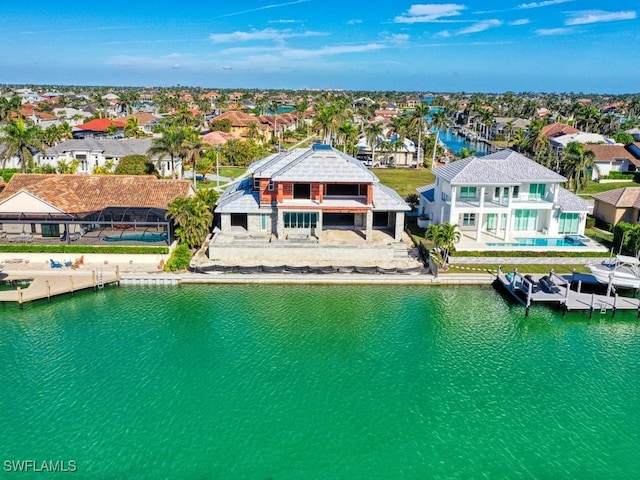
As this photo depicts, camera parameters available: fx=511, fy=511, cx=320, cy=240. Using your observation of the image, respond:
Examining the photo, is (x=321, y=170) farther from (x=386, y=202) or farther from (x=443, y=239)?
(x=443, y=239)

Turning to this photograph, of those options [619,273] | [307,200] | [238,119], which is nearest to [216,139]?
[238,119]

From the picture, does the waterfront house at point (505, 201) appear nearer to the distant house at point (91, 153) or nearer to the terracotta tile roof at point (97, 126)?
the distant house at point (91, 153)

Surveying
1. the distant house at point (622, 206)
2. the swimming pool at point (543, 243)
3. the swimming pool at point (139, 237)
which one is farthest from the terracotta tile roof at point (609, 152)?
the swimming pool at point (139, 237)

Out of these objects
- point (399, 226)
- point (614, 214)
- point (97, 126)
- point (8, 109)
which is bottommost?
point (399, 226)

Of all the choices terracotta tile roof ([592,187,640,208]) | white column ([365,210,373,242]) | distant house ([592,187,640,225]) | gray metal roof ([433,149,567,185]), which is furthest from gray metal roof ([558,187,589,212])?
white column ([365,210,373,242])

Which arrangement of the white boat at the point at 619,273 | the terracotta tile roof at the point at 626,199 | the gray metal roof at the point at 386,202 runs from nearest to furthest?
the white boat at the point at 619,273
the gray metal roof at the point at 386,202
the terracotta tile roof at the point at 626,199

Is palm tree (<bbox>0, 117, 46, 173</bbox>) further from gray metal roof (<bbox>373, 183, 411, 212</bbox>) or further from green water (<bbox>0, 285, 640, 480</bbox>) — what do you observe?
gray metal roof (<bbox>373, 183, 411, 212</bbox>)
